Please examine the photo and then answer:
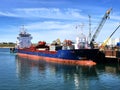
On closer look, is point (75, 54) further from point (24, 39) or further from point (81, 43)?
point (24, 39)

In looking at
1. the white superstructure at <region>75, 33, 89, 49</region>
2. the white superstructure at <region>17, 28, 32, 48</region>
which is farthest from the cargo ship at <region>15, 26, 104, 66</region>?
the white superstructure at <region>17, 28, 32, 48</region>

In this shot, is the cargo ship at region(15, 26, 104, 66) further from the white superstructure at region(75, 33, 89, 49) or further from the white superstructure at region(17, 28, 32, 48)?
the white superstructure at region(17, 28, 32, 48)

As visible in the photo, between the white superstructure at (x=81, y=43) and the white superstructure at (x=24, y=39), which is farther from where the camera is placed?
the white superstructure at (x=24, y=39)

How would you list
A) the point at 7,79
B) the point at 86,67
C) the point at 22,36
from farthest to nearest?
the point at 22,36 < the point at 86,67 < the point at 7,79

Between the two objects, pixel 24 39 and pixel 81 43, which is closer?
pixel 81 43

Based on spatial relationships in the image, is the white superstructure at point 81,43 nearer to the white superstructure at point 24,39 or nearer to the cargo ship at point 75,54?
the cargo ship at point 75,54

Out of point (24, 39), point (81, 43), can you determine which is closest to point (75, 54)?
point (81, 43)

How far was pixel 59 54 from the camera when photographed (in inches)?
3066

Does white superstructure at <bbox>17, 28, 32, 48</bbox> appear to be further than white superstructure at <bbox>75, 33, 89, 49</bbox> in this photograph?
Yes

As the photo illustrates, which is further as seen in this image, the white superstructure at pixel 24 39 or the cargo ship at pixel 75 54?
the white superstructure at pixel 24 39

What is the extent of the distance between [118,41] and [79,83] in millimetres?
57202

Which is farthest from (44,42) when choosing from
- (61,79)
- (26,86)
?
(26,86)

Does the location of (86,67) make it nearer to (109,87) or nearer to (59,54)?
(59,54)

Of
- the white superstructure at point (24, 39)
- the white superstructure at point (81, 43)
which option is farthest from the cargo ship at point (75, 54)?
the white superstructure at point (24, 39)
